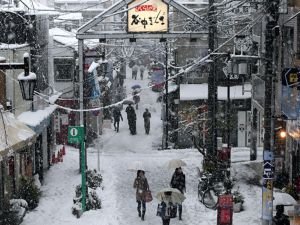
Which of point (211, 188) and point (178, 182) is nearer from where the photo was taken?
point (178, 182)

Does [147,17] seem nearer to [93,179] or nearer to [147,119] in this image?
[93,179]

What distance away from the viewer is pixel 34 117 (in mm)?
25859

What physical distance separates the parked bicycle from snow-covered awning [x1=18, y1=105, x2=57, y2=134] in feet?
22.5

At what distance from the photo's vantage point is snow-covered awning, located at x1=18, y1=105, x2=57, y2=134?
2458 cm

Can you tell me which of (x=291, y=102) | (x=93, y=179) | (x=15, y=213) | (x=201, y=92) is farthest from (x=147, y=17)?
(x=201, y=92)

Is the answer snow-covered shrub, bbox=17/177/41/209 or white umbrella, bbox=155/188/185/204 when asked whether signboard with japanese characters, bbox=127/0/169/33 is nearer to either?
snow-covered shrub, bbox=17/177/41/209

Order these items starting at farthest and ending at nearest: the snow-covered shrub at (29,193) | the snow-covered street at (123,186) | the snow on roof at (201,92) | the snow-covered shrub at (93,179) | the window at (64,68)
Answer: the window at (64,68)
the snow on roof at (201,92)
the snow-covered shrub at (93,179)
the snow-covered shrub at (29,193)
the snow-covered street at (123,186)

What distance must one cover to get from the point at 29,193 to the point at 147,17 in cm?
780

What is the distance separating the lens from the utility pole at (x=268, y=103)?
48.4ft

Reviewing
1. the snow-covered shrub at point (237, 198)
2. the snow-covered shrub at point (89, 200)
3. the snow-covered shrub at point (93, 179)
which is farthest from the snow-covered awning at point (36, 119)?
the snow-covered shrub at point (237, 198)

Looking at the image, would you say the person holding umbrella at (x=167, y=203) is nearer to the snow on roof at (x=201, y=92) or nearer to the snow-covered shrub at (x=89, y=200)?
the snow-covered shrub at (x=89, y=200)

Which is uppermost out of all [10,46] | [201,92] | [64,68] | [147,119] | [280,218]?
[10,46]

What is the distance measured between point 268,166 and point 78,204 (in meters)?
7.89

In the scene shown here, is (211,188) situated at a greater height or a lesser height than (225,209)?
lesser
